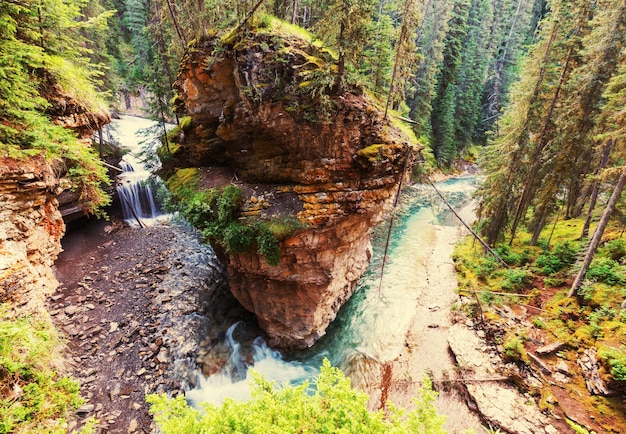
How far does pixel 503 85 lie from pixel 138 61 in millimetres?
54009

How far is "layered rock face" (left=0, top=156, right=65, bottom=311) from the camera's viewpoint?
211 inches

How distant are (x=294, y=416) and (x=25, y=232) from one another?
696cm

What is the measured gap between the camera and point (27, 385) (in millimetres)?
4793

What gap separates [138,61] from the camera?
32.2 meters

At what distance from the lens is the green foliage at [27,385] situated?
4.27 meters

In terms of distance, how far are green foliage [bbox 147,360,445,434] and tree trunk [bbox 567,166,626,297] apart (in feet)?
39.1

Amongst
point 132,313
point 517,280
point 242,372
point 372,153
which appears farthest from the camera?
point 517,280

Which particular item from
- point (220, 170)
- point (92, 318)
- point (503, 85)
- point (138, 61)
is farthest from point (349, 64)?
point (503, 85)

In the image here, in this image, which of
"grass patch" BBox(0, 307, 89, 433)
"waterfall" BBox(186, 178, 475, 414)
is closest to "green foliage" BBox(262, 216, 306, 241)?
"waterfall" BBox(186, 178, 475, 414)

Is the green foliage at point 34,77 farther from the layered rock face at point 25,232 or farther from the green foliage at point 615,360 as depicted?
the green foliage at point 615,360

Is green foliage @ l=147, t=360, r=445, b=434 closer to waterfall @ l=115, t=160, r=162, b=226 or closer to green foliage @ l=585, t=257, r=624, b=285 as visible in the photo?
green foliage @ l=585, t=257, r=624, b=285

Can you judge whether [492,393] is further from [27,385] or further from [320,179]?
[27,385]

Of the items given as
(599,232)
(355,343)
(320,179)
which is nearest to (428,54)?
(599,232)

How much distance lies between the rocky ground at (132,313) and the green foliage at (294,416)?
6014mm
